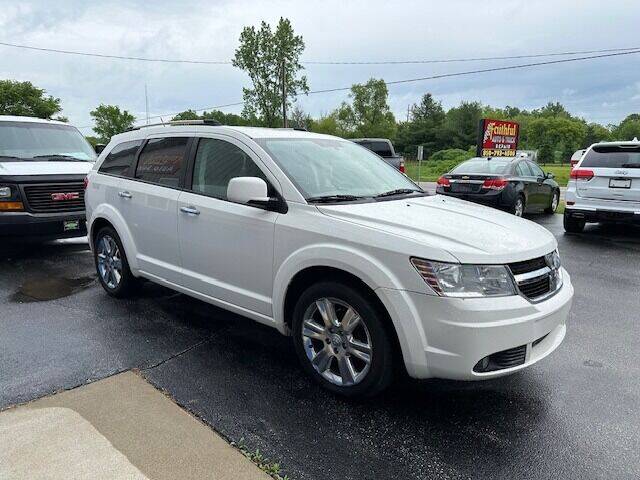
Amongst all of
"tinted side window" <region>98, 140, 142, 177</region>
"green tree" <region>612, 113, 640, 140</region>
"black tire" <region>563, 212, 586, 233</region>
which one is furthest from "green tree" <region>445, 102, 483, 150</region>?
"tinted side window" <region>98, 140, 142, 177</region>

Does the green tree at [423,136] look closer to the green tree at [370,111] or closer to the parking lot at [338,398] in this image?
the green tree at [370,111]

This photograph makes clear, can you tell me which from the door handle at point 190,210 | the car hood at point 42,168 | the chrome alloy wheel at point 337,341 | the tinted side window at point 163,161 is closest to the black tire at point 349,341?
the chrome alloy wheel at point 337,341

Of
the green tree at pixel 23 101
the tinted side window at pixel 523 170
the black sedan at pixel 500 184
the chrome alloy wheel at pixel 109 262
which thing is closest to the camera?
the chrome alloy wheel at pixel 109 262

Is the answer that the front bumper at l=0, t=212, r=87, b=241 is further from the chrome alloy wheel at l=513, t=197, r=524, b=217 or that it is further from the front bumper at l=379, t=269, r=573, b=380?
the chrome alloy wheel at l=513, t=197, r=524, b=217

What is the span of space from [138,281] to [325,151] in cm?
248

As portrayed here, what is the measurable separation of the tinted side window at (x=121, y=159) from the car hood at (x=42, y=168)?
226 cm

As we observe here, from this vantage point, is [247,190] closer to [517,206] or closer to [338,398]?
[338,398]

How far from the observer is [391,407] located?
3037 mm

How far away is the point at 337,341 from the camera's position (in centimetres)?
311

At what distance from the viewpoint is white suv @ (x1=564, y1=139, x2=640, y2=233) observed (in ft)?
27.0

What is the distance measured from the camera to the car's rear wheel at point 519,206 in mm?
10541

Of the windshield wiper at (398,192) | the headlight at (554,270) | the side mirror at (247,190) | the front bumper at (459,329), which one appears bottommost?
the front bumper at (459,329)

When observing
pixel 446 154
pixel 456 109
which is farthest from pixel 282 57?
pixel 456 109

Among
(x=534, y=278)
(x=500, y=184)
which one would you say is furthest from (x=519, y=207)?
(x=534, y=278)
